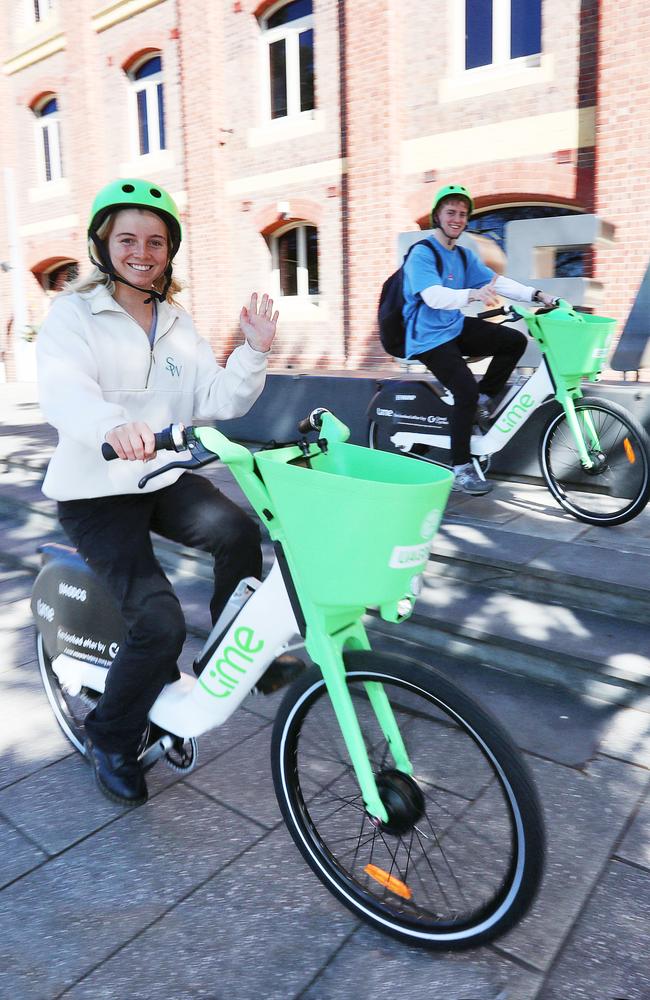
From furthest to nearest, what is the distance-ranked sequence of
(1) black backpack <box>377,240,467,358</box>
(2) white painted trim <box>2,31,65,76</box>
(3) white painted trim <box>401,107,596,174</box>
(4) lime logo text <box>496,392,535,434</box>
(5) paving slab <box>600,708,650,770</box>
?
(2) white painted trim <box>2,31,65,76</box>
(3) white painted trim <box>401,107,596,174</box>
(1) black backpack <box>377,240,467,358</box>
(4) lime logo text <box>496,392,535,434</box>
(5) paving slab <box>600,708,650,770</box>

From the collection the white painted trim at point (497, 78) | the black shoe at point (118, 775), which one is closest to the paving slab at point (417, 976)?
the black shoe at point (118, 775)

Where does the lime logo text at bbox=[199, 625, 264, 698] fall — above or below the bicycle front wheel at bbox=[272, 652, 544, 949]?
above

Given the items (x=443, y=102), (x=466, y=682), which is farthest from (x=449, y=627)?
(x=443, y=102)

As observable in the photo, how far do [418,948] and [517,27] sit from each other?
33.6 feet

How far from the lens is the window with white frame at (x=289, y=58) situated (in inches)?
452

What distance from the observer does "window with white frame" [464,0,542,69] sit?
8977 mm

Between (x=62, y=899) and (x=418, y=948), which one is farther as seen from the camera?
(x=62, y=899)

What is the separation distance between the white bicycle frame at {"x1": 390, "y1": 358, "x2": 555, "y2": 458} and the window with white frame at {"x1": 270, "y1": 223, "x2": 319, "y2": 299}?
7612mm

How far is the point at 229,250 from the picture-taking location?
12.8 meters

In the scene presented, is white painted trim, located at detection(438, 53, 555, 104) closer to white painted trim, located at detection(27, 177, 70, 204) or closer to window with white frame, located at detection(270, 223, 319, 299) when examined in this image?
window with white frame, located at detection(270, 223, 319, 299)

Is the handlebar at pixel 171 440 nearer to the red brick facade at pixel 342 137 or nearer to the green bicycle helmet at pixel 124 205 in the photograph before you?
the green bicycle helmet at pixel 124 205

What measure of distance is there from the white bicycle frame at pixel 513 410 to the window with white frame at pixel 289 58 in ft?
28.5

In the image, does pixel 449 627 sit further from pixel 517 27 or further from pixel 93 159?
pixel 93 159

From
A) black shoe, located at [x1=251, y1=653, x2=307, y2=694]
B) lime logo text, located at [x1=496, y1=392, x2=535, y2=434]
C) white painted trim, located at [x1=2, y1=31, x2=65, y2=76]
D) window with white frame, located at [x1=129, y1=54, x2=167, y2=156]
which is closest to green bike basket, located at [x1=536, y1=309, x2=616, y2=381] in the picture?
lime logo text, located at [x1=496, y1=392, x2=535, y2=434]
